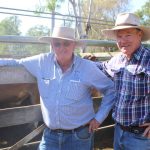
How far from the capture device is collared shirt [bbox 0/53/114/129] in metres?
3.25

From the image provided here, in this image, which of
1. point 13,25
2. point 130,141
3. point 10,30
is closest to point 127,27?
point 130,141

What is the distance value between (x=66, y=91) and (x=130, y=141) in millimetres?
693

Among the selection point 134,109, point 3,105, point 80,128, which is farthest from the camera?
point 3,105

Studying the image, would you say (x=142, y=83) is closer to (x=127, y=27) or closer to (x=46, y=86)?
(x=127, y=27)

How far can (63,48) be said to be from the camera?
10.7 ft

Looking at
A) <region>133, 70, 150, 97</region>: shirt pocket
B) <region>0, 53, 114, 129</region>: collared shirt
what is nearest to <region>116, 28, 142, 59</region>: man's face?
<region>133, 70, 150, 97</region>: shirt pocket

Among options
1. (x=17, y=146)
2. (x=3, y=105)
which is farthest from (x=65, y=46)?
(x=3, y=105)

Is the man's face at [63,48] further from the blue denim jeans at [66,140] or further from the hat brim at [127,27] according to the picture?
the blue denim jeans at [66,140]

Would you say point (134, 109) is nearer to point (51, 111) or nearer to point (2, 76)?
point (51, 111)

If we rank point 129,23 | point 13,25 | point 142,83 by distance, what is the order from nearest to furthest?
point 142,83, point 129,23, point 13,25

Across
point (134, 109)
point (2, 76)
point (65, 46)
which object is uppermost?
point (65, 46)

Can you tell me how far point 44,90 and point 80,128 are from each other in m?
0.47

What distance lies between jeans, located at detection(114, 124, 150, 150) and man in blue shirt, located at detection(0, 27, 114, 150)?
0.77ft

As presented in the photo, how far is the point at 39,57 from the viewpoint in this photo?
3.39 meters
